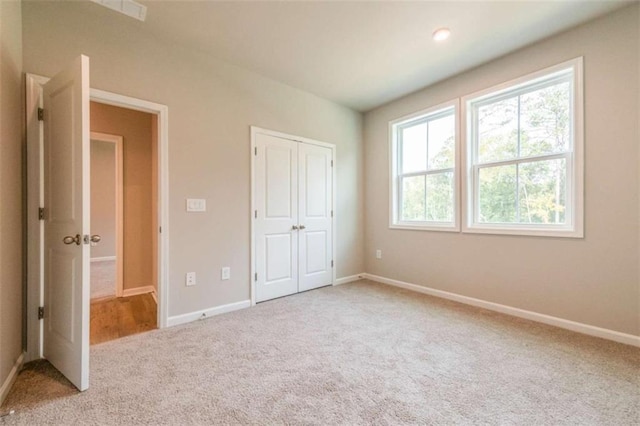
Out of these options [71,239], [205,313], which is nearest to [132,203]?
[205,313]

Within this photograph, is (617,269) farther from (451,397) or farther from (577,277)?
(451,397)

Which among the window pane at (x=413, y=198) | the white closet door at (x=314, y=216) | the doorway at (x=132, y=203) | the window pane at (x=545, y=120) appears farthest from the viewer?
the window pane at (x=413, y=198)

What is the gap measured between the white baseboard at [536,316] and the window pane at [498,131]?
1581 millimetres

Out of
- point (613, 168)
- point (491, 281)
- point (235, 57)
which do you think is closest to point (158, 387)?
point (235, 57)

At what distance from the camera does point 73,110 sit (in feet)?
5.63

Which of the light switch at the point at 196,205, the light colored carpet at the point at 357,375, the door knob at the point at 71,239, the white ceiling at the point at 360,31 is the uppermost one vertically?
the white ceiling at the point at 360,31

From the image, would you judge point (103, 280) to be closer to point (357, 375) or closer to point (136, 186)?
point (136, 186)

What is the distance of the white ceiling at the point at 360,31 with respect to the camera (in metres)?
2.20

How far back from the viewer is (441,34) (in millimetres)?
2500

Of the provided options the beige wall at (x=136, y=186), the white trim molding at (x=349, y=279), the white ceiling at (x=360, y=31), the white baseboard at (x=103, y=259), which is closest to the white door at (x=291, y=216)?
the white trim molding at (x=349, y=279)

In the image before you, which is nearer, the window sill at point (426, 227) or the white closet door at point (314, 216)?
the window sill at point (426, 227)

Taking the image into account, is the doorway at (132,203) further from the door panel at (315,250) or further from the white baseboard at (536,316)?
the white baseboard at (536,316)

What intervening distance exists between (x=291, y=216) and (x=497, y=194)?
239 cm

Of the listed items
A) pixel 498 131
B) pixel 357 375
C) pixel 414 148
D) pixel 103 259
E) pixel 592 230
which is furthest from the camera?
pixel 103 259
